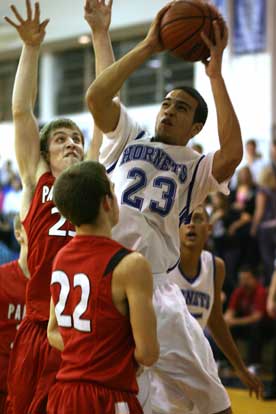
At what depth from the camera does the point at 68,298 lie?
334 cm

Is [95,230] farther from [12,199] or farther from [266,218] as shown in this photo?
[12,199]

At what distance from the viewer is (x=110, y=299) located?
3217 mm

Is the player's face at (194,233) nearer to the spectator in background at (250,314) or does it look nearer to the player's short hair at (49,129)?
the player's short hair at (49,129)

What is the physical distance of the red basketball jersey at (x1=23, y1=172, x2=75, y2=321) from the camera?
171 inches

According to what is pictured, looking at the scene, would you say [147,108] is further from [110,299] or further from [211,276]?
[110,299]

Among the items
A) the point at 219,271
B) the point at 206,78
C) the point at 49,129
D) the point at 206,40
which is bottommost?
the point at 219,271

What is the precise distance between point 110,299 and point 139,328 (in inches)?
6.3

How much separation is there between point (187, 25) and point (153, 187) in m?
0.80

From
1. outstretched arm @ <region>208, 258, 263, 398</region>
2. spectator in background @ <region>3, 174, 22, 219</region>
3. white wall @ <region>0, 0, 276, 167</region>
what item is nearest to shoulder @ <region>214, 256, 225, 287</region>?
outstretched arm @ <region>208, 258, 263, 398</region>

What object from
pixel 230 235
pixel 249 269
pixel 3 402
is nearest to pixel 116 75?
pixel 3 402

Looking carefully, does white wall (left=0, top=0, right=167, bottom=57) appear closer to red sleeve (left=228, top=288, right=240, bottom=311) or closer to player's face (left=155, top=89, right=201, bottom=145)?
red sleeve (left=228, top=288, right=240, bottom=311)

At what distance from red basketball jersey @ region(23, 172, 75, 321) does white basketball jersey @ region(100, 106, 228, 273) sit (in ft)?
1.15

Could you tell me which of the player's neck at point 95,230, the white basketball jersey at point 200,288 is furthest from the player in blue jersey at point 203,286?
the player's neck at point 95,230

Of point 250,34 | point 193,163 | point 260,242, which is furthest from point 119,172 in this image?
point 250,34
